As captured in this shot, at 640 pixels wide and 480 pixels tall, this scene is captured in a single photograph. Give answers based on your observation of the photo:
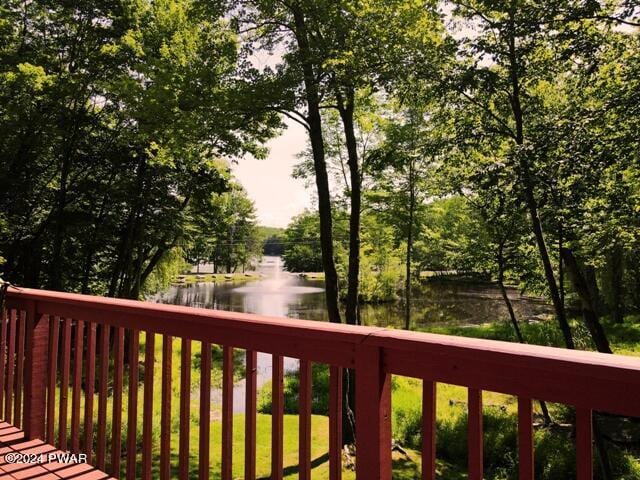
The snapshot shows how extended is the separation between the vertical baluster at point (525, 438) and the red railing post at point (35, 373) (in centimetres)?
270

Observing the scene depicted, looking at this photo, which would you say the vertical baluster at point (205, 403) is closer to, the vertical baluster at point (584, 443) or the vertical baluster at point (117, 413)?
the vertical baluster at point (117, 413)

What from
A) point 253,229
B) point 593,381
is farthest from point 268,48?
point 253,229

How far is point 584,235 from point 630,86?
272 centimetres

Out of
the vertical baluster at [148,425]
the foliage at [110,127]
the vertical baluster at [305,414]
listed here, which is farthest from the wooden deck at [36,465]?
the foliage at [110,127]

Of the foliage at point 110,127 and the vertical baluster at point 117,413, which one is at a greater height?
the foliage at point 110,127

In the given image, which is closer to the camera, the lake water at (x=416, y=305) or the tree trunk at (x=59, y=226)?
the tree trunk at (x=59, y=226)

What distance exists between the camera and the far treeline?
5762mm

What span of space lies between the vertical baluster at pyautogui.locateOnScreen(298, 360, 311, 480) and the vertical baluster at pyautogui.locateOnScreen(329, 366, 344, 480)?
0.08 m

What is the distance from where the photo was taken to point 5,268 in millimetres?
11547

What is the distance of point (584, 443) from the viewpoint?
1001mm

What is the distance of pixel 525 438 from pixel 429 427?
0.79 ft

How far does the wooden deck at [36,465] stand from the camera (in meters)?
2.25

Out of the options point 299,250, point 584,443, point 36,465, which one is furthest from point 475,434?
point 299,250

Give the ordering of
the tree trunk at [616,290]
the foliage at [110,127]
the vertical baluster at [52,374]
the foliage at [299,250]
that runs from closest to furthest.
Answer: the vertical baluster at [52,374]
the foliage at [110,127]
the tree trunk at [616,290]
the foliage at [299,250]
